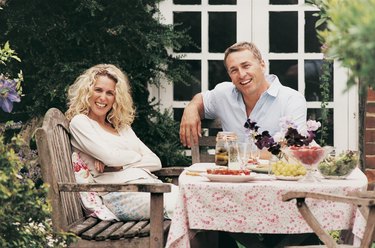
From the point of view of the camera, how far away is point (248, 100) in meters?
5.48

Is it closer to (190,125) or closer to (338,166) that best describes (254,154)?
(338,166)

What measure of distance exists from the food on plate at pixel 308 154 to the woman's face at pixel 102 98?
1380 mm

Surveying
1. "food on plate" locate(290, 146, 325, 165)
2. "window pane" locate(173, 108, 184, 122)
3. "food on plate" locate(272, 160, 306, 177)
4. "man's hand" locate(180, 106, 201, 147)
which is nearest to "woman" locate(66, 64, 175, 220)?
"man's hand" locate(180, 106, 201, 147)

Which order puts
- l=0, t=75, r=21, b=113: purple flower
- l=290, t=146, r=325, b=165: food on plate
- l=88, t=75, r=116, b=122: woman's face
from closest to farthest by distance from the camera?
1. l=0, t=75, r=21, b=113: purple flower
2. l=290, t=146, r=325, b=165: food on plate
3. l=88, t=75, r=116, b=122: woman's face

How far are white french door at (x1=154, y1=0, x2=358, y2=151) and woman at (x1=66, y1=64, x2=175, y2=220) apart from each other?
1.78m

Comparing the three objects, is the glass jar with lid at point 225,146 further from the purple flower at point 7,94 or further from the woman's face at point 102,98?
the purple flower at point 7,94

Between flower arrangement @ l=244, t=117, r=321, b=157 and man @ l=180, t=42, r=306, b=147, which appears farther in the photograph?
man @ l=180, t=42, r=306, b=147

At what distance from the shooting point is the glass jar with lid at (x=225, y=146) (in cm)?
448

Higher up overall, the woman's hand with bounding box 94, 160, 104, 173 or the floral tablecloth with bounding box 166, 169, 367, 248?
the woman's hand with bounding box 94, 160, 104, 173

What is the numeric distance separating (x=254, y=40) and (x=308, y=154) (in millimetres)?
3070

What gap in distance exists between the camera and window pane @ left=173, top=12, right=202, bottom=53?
7148 mm

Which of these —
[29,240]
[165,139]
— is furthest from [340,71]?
[29,240]

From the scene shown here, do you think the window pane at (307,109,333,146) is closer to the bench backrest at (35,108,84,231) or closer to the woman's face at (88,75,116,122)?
the woman's face at (88,75,116,122)

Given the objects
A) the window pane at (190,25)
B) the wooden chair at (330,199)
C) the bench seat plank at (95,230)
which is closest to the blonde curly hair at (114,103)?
the bench seat plank at (95,230)
